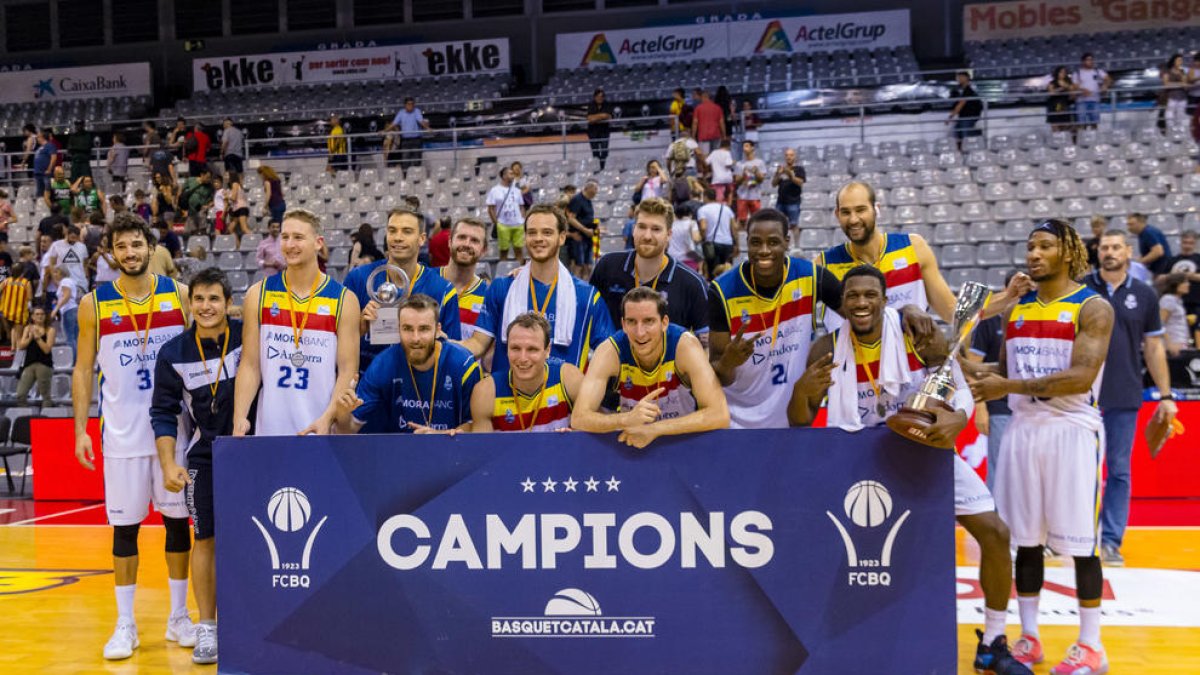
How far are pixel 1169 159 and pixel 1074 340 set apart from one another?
40.3 ft

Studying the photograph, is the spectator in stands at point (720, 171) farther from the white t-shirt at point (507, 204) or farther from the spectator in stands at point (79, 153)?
the spectator in stands at point (79, 153)

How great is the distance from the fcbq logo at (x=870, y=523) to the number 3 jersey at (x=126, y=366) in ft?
11.9

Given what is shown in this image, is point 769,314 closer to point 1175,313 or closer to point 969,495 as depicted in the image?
point 969,495

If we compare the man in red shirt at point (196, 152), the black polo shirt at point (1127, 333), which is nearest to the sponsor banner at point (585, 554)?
the black polo shirt at point (1127, 333)

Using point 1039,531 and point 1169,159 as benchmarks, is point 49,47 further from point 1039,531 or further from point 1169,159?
point 1039,531

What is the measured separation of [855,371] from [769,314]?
24.6 inches

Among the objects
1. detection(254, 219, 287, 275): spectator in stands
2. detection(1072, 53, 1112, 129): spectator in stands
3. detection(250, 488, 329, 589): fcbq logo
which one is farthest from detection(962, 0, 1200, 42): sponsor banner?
detection(250, 488, 329, 589): fcbq logo

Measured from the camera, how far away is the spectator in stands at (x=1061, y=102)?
16625 mm

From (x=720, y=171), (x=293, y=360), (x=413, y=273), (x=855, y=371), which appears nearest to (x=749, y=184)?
(x=720, y=171)

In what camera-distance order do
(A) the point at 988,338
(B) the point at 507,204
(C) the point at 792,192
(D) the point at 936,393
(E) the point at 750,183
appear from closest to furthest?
(D) the point at 936,393
(A) the point at 988,338
(B) the point at 507,204
(C) the point at 792,192
(E) the point at 750,183

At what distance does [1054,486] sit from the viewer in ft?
15.9

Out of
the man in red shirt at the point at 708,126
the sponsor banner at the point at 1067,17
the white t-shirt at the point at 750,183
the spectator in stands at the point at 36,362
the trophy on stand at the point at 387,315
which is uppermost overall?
the sponsor banner at the point at 1067,17

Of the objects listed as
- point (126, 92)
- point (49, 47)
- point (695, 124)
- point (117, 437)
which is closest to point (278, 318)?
point (117, 437)

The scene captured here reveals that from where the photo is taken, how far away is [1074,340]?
4.88 meters
